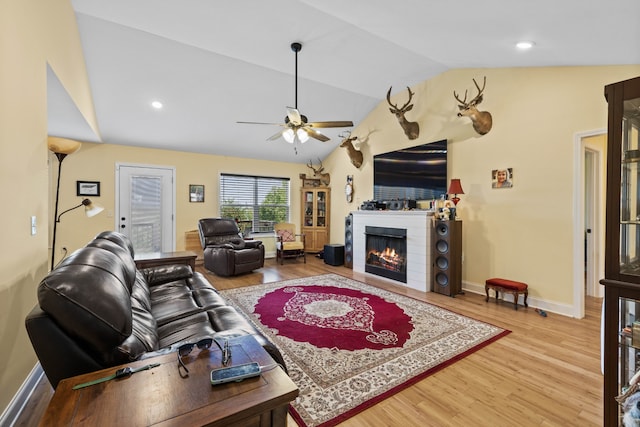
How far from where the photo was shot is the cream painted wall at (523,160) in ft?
10.6

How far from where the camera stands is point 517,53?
10.1 ft

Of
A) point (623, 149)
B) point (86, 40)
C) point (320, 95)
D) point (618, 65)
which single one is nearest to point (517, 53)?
point (618, 65)

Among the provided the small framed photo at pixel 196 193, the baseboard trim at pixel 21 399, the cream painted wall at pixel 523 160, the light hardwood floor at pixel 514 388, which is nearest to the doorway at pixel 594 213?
the cream painted wall at pixel 523 160

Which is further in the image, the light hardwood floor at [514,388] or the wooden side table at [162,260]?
the wooden side table at [162,260]

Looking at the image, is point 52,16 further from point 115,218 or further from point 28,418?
point 115,218

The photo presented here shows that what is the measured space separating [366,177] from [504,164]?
2666mm

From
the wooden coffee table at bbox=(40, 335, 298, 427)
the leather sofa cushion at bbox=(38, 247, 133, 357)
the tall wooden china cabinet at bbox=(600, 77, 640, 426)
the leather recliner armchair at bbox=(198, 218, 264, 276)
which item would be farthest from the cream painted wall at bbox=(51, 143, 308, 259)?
the tall wooden china cabinet at bbox=(600, 77, 640, 426)

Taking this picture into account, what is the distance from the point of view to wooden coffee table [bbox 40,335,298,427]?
2.64 ft

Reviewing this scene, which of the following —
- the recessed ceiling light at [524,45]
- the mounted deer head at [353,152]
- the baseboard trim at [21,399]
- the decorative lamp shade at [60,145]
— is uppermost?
the recessed ceiling light at [524,45]

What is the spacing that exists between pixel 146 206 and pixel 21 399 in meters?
4.51

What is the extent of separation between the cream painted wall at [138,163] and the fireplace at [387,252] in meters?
3.21

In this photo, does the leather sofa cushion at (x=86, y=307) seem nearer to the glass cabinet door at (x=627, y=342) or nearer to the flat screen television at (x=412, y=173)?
the glass cabinet door at (x=627, y=342)

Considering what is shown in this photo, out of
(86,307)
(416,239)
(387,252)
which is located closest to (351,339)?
(86,307)

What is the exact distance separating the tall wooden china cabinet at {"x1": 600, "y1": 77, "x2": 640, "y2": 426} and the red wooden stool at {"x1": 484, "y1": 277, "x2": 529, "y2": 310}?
2.24 m
